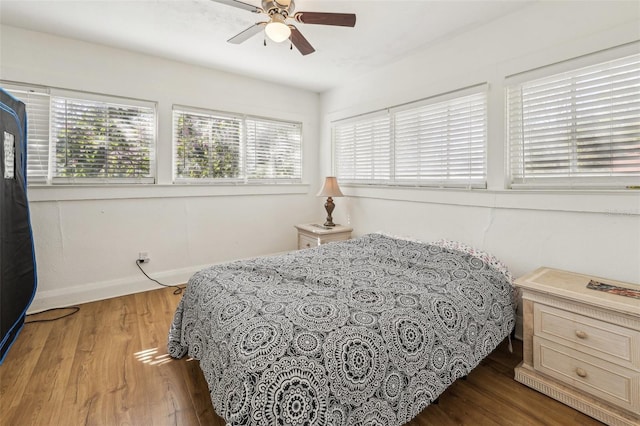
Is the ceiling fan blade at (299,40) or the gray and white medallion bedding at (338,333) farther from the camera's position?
the ceiling fan blade at (299,40)

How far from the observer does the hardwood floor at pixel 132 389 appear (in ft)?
5.02

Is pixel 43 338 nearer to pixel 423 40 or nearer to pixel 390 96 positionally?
pixel 390 96

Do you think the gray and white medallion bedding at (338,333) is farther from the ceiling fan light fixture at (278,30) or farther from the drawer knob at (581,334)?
the ceiling fan light fixture at (278,30)

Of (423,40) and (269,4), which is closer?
(269,4)

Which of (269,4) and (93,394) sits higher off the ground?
(269,4)

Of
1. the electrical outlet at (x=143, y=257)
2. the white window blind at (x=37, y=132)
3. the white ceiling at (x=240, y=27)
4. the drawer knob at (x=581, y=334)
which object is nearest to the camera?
the drawer knob at (x=581, y=334)

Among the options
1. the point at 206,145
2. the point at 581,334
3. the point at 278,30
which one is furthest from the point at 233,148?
the point at 581,334

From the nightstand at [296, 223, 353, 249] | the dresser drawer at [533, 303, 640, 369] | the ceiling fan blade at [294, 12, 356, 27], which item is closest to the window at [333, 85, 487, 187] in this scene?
the nightstand at [296, 223, 353, 249]

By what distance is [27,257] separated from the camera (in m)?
2.31

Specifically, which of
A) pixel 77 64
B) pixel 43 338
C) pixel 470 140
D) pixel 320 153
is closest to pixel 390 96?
pixel 470 140

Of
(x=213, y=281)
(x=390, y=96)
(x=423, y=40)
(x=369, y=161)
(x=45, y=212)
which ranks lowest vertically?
(x=213, y=281)

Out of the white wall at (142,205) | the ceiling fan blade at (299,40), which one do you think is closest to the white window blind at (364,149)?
the white wall at (142,205)

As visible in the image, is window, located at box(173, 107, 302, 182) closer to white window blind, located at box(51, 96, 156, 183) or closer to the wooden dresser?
white window blind, located at box(51, 96, 156, 183)

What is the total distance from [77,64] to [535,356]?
14.0 ft
